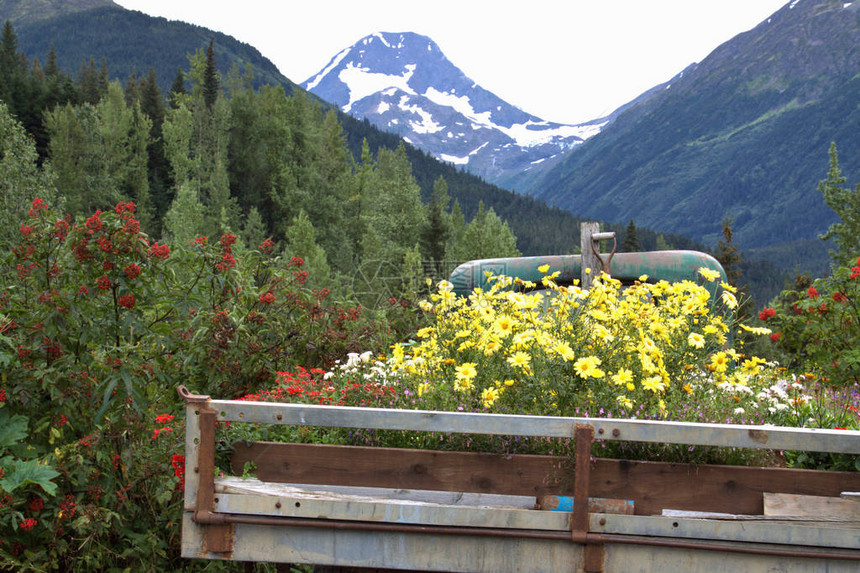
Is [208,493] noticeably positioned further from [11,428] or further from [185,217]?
[185,217]

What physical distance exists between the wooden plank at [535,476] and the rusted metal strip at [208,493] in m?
0.40

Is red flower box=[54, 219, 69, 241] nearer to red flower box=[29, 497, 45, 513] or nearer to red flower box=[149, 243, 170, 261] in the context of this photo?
red flower box=[149, 243, 170, 261]

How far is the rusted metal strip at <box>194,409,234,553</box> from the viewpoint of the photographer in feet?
8.83

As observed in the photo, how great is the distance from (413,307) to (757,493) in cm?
562

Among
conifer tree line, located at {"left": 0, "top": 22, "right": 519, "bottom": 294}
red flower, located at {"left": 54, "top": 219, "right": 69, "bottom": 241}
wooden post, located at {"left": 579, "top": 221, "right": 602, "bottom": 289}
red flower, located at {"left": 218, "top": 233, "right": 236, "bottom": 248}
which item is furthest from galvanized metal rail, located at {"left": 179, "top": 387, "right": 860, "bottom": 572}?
conifer tree line, located at {"left": 0, "top": 22, "right": 519, "bottom": 294}

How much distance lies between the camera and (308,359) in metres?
5.90

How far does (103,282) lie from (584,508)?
257cm

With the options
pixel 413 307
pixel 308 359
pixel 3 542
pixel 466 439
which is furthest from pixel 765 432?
pixel 413 307

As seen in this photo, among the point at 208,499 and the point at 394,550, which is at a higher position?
the point at 208,499

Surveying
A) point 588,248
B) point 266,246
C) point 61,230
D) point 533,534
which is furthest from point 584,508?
point 588,248

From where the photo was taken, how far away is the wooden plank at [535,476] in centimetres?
285

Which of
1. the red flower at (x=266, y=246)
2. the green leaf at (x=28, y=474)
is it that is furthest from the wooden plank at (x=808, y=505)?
the red flower at (x=266, y=246)

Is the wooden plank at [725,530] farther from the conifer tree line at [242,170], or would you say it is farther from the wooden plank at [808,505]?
the conifer tree line at [242,170]

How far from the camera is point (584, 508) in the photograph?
8.58 ft
